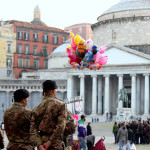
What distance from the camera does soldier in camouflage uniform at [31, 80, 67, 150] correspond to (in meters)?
8.00

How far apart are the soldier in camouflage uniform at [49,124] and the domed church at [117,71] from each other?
163ft

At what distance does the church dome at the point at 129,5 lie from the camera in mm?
71894

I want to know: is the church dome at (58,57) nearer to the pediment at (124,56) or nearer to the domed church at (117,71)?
the domed church at (117,71)

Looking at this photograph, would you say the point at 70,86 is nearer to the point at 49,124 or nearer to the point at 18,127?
the point at 18,127

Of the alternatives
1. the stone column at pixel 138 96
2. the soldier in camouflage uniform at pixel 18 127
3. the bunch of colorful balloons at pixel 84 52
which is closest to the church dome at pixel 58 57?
the stone column at pixel 138 96

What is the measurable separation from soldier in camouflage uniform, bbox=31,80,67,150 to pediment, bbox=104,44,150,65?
2126 inches

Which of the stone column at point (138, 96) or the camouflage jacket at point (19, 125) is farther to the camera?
the stone column at point (138, 96)

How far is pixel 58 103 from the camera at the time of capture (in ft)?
26.8

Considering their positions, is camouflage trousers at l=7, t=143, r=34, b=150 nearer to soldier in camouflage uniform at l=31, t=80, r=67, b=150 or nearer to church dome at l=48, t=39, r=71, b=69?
soldier in camouflage uniform at l=31, t=80, r=67, b=150

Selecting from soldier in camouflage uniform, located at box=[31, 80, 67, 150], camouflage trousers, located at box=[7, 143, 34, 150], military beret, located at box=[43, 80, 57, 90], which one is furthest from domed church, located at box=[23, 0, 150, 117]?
soldier in camouflage uniform, located at box=[31, 80, 67, 150]

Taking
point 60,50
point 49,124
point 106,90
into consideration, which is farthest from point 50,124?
point 60,50

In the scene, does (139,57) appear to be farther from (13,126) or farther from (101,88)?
(13,126)

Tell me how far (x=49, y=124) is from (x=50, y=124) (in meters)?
0.02

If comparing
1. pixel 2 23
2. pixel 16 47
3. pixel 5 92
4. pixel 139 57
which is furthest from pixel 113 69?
pixel 2 23
